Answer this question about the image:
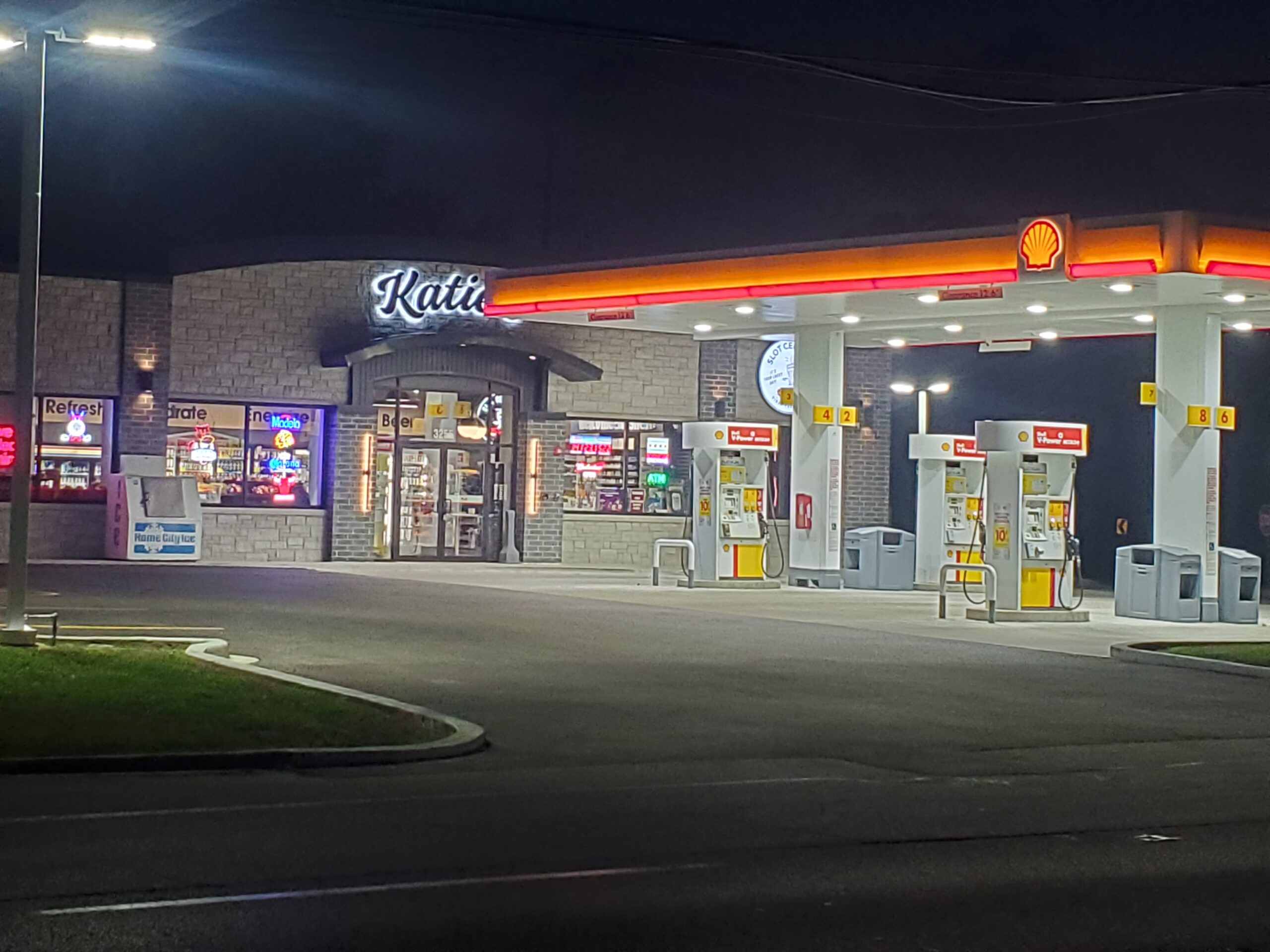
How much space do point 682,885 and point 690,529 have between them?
2929cm

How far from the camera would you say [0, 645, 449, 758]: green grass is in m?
12.0

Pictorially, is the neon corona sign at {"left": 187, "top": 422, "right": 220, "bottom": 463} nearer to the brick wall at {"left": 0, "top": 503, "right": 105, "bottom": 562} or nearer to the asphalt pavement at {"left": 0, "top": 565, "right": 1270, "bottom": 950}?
the brick wall at {"left": 0, "top": 503, "right": 105, "bottom": 562}

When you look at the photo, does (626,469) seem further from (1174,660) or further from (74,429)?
(1174,660)

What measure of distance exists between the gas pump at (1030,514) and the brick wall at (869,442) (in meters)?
15.8

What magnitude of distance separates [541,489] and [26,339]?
21885 mm

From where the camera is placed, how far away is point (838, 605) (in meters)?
28.6

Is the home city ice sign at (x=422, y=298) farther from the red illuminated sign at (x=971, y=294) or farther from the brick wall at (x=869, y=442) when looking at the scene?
the red illuminated sign at (x=971, y=294)

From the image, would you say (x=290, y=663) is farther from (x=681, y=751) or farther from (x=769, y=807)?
(x=769, y=807)

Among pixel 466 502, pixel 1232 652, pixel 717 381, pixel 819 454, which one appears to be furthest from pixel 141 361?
pixel 1232 652

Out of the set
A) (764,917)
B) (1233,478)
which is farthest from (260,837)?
(1233,478)

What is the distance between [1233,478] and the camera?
124ft

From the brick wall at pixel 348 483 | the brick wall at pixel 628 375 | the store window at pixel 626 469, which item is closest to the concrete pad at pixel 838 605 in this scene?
the brick wall at pixel 348 483

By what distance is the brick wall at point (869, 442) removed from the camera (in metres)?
42.9

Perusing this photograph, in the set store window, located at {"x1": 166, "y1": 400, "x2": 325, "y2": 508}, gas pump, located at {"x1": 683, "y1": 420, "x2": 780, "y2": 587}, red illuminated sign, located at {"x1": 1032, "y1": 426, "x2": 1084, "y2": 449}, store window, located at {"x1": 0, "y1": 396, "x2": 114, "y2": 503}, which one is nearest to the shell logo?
red illuminated sign, located at {"x1": 1032, "y1": 426, "x2": 1084, "y2": 449}
